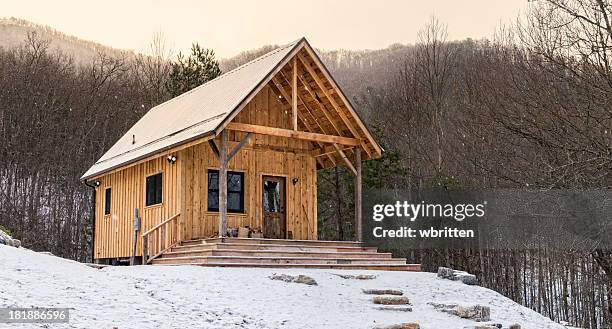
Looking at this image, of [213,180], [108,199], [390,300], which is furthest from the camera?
[108,199]

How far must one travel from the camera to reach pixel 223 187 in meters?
15.2

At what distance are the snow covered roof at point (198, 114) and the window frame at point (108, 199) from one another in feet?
2.33

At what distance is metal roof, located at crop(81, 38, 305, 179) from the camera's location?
53.0 ft

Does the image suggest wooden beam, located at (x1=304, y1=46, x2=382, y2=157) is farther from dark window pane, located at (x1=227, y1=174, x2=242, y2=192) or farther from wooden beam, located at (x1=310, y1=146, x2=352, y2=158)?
dark window pane, located at (x1=227, y1=174, x2=242, y2=192)

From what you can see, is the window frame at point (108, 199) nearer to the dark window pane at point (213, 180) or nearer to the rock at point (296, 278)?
the dark window pane at point (213, 180)

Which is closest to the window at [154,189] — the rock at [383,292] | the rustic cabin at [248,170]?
the rustic cabin at [248,170]

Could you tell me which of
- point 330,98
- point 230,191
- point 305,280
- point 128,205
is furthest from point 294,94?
point 128,205

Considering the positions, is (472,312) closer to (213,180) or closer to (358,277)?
(358,277)

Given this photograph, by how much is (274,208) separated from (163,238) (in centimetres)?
336

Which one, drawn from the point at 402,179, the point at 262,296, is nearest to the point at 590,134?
the point at 262,296

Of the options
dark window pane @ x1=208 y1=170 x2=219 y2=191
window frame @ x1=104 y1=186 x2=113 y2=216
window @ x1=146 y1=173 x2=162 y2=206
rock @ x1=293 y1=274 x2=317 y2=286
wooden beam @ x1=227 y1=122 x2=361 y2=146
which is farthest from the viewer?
window frame @ x1=104 y1=186 x2=113 y2=216

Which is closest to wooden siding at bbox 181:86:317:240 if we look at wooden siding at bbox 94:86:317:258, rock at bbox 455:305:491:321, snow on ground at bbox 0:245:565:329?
wooden siding at bbox 94:86:317:258
